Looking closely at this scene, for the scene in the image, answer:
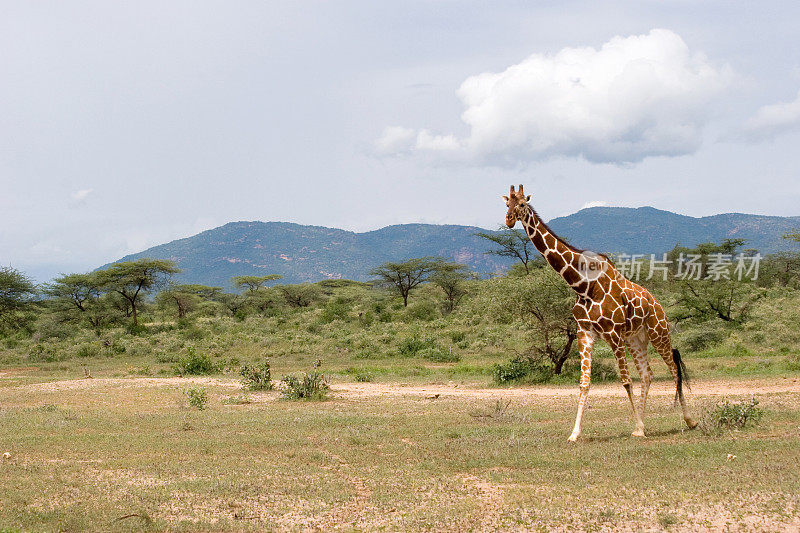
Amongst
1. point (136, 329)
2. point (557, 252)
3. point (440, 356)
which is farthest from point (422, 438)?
point (136, 329)

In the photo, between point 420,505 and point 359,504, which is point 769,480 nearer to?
point 420,505

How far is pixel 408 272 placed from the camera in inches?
2312

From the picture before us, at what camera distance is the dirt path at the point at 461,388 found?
647 inches

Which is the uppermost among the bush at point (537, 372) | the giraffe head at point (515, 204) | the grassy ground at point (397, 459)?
the giraffe head at point (515, 204)

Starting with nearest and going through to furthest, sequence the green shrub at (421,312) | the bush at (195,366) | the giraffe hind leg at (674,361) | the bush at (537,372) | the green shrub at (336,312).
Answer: the giraffe hind leg at (674,361), the bush at (537,372), the bush at (195,366), the green shrub at (421,312), the green shrub at (336,312)

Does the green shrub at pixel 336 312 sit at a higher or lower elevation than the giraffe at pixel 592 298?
lower

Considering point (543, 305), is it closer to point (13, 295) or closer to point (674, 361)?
point (674, 361)

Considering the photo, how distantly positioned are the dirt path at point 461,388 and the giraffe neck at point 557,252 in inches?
269

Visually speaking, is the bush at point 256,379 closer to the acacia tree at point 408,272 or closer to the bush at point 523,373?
the bush at point 523,373

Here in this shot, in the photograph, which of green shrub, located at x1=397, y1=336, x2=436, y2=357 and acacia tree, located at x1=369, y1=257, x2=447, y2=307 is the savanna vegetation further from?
acacia tree, located at x1=369, y1=257, x2=447, y2=307

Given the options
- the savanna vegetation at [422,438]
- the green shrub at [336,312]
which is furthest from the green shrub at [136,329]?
the green shrub at [336,312]

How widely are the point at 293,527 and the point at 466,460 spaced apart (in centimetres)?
324

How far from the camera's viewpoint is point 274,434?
11633mm

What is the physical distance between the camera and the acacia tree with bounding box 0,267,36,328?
120ft
